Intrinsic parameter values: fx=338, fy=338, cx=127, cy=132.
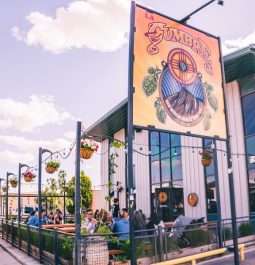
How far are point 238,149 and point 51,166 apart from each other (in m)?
7.90

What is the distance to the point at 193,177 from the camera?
1644cm

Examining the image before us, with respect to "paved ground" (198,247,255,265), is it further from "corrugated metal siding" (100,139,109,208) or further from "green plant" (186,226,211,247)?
"corrugated metal siding" (100,139,109,208)

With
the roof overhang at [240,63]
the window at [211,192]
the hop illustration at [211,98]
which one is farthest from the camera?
the window at [211,192]

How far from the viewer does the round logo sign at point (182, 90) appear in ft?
19.7

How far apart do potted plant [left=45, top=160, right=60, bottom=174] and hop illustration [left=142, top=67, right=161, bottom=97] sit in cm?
630

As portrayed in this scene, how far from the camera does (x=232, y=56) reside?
1293 cm

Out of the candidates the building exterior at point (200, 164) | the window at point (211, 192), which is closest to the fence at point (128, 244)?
the building exterior at point (200, 164)

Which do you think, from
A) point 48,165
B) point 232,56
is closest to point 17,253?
point 48,165

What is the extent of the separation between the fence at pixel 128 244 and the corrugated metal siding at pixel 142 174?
8.60 m

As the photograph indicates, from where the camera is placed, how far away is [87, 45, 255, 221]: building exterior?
13.8 metres

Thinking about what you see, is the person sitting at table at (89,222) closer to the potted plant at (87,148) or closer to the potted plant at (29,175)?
the potted plant at (87,148)

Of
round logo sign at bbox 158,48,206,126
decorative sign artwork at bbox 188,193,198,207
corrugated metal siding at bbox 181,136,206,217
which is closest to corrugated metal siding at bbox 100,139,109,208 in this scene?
corrugated metal siding at bbox 181,136,206,217

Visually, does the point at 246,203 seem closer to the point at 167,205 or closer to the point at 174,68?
the point at 167,205

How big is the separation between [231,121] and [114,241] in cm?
900
